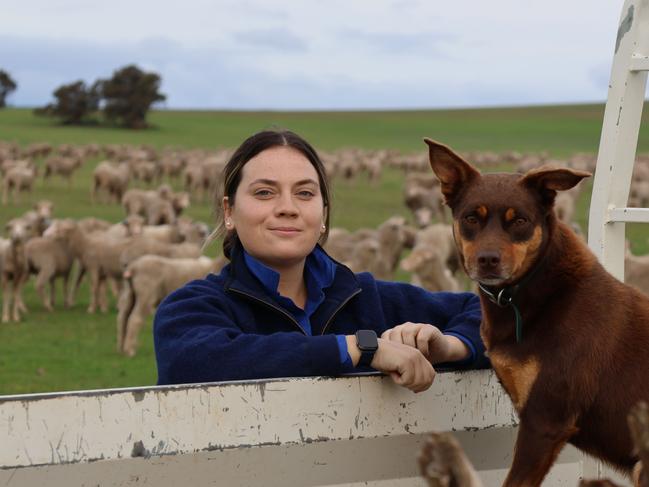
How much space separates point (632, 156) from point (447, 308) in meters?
0.74

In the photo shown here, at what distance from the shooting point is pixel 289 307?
3326 mm

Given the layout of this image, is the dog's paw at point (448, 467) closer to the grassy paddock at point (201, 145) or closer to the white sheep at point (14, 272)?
the grassy paddock at point (201, 145)

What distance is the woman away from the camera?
9.38 feet

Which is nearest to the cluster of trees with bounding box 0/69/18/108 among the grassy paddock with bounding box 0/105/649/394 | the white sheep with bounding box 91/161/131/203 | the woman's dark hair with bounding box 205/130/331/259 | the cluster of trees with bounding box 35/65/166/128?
the grassy paddock with bounding box 0/105/649/394

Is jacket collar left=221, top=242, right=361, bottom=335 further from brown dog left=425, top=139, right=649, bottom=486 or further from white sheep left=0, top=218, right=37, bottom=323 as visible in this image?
white sheep left=0, top=218, right=37, bottom=323

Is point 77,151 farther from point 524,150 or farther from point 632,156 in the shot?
point 632,156

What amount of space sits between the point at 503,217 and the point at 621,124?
77 cm

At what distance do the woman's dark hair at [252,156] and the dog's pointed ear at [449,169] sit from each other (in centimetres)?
64

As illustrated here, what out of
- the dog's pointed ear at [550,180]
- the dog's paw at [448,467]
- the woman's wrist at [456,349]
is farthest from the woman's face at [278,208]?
the dog's paw at [448,467]

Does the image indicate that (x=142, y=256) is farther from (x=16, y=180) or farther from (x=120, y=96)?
(x=120, y=96)

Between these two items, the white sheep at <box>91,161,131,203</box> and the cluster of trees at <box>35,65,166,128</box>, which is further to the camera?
the cluster of trees at <box>35,65,166,128</box>

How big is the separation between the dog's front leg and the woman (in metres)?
0.30

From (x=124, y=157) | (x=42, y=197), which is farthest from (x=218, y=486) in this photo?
(x=124, y=157)

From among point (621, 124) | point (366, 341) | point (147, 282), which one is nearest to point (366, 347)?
point (366, 341)
